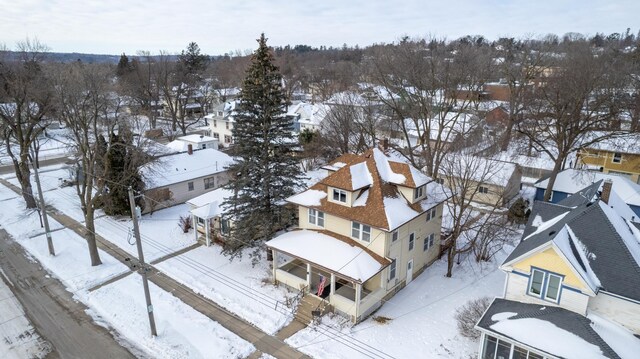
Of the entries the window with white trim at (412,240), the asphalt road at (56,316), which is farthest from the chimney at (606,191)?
the asphalt road at (56,316)

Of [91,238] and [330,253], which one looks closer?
[330,253]

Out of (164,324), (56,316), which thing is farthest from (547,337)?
(56,316)

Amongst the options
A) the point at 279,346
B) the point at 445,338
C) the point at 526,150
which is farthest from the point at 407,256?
the point at 526,150

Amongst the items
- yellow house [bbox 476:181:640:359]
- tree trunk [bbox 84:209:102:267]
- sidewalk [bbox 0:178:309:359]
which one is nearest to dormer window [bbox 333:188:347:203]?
sidewalk [bbox 0:178:309:359]

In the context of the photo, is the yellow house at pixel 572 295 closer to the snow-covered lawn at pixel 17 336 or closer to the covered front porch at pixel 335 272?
the covered front porch at pixel 335 272

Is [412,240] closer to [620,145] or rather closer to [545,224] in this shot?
[545,224]

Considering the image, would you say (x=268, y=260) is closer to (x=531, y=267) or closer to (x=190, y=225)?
(x=190, y=225)
